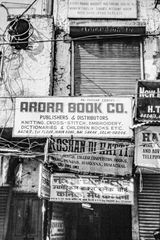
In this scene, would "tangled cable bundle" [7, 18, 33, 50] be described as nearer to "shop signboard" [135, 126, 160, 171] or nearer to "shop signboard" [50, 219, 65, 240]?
A: "shop signboard" [135, 126, 160, 171]

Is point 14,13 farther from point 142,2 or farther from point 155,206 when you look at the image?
Result: point 155,206

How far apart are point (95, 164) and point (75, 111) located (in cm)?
152

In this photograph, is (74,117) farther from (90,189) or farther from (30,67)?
(30,67)

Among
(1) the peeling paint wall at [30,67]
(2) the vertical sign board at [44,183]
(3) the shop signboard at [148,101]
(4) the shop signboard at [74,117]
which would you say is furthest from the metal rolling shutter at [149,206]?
(1) the peeling paint wall at [30,67]

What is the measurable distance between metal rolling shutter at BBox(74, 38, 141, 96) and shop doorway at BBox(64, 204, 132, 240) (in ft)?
13.0

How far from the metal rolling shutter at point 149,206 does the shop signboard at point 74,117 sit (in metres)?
1.67

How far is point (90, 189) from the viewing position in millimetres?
7961

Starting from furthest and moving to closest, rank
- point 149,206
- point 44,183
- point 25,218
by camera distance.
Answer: point 25,218 → point 149,206 → point 44,183

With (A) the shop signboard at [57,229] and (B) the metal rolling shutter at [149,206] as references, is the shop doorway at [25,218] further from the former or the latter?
(B) the metal rolling shutter at [149,206]

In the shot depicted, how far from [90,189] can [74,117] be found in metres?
1.93

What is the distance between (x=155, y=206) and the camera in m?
8.34

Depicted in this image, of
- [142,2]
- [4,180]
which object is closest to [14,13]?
[142,2]

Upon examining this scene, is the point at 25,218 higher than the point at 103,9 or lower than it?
lower

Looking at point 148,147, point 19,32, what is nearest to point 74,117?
point 148,147
